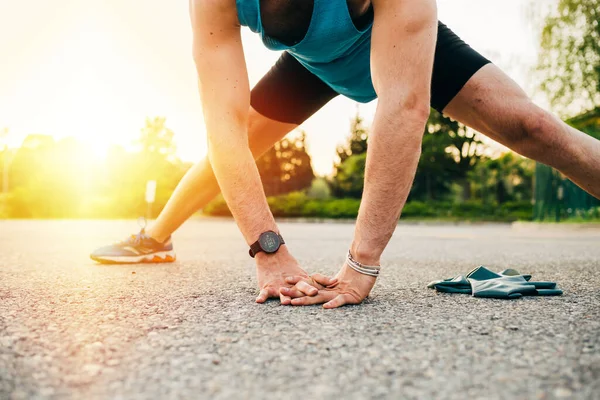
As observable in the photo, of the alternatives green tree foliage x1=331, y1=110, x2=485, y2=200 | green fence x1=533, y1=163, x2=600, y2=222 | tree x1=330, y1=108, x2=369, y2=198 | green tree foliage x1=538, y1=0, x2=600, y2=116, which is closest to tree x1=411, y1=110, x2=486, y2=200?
green tree foliage x1=331, y1=110, x2=485, y2=200

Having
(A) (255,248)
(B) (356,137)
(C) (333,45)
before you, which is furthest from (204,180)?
(B) (356,137)

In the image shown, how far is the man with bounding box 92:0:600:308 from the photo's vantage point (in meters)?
1.73

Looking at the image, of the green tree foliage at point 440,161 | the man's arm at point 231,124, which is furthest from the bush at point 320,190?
the man's arm at point 231,124

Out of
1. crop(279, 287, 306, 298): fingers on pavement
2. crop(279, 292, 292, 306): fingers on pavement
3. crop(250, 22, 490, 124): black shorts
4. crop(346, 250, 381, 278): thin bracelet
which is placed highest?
crop(250, 22, 490, 124): black shorts

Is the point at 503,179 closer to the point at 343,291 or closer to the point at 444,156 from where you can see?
the point at 444,156

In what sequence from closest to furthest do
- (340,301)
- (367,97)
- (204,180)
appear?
(340,301), (367,97), (204,180)

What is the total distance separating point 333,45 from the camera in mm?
1945

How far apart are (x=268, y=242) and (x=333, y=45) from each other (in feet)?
2.47

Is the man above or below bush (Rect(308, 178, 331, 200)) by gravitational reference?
below

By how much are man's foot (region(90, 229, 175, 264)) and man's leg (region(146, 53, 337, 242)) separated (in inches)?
→ 22.2

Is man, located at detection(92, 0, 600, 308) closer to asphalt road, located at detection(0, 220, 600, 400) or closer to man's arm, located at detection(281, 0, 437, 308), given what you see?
man's arm, located at detection(281, 0, 437, 308)

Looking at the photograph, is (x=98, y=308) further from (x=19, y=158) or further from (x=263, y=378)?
(x=19, y=158)

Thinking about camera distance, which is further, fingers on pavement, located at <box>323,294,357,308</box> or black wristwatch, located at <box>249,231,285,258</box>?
black wristwatch, located at <box>249,231,285,258</box>

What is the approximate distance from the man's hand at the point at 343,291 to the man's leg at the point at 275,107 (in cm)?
110
